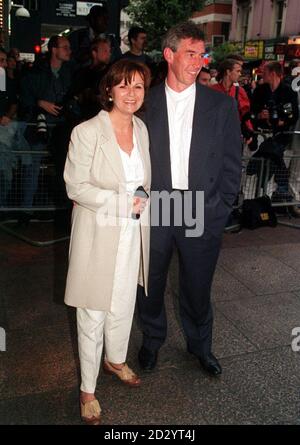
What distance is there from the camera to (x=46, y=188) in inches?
227

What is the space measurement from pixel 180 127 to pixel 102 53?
3.04 m

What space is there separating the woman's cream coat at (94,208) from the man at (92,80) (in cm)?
243

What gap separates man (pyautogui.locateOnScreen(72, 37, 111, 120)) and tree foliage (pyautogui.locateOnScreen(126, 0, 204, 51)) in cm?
2864

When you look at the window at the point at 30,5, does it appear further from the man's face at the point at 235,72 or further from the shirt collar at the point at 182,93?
the shirt collar at the point at 182,93

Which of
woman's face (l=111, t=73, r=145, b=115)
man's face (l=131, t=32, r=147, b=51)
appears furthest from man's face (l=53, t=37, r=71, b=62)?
woman's face (l=111, t=73, r=145, b=115)

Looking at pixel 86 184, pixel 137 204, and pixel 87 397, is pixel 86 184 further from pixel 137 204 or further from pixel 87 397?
pixel 87 397

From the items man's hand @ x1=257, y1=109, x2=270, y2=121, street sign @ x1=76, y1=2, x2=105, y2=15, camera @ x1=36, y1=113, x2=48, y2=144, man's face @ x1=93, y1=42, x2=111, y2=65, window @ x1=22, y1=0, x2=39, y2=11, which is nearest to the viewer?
man's face @ x1=93, y1=42, x2=111, y2=65

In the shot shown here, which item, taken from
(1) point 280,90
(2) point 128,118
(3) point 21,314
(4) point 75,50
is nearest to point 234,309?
(3) point 21,314

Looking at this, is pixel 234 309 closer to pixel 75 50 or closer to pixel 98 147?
pixel 98 147

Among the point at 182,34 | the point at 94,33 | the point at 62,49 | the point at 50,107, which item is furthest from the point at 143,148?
the point at 94,33

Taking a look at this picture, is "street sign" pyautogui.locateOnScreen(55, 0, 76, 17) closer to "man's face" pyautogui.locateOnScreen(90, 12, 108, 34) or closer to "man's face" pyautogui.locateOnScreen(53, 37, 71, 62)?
"man's face" pyautogui.locateOnScreen(90, 12, 108, 34)

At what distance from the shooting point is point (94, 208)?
2447mm

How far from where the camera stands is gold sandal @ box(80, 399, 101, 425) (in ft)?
8.58
